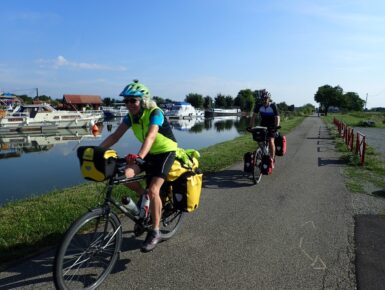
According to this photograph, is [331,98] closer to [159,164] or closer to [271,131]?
[271,131]

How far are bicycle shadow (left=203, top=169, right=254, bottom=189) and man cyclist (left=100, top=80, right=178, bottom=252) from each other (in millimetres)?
3919

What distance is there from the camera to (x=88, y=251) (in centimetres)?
380

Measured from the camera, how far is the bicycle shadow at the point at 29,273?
3.74m

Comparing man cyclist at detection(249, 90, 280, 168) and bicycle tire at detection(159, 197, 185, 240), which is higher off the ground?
man cyclist at detection(249, 90, 280, 168)

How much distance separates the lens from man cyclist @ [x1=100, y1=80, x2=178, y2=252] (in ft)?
13.8

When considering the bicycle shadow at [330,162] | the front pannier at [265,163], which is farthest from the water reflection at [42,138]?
the front pannier at [265,163]

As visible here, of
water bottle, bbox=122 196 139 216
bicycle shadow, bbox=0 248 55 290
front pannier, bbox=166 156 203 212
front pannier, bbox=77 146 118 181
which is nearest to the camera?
front pannier, bbox=77 146 118 181

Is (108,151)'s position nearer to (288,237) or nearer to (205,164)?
(288,237)

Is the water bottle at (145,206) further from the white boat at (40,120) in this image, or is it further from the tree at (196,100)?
the tree at (196,100)

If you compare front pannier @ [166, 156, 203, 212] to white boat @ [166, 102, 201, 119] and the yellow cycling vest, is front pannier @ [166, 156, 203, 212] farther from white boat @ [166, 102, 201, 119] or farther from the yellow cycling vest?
white boat @ [166, 102, 201, 119]

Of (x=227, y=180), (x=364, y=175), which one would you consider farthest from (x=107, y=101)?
(x=364, y=175)

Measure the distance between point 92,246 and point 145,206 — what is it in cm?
83

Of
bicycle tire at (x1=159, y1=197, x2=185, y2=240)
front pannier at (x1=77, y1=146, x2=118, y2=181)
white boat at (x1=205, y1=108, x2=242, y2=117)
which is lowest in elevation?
white boat at (x1=205, y1=108, x2=242, y2=117)

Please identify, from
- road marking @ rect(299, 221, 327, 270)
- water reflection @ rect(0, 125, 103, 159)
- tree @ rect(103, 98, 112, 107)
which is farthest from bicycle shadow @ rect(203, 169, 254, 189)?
tree @ rect(103, 98, 112, 107)
